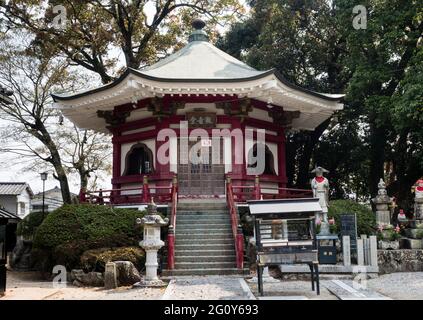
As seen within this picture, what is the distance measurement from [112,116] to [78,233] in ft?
22.8

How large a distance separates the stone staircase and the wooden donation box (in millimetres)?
2774

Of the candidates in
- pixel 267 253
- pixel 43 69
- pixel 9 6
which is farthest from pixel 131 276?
pixel 9 6

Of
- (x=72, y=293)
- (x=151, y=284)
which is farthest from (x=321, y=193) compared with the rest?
(x=72, y=293)

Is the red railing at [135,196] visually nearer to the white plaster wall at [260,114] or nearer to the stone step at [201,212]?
the stone step at [201,212]

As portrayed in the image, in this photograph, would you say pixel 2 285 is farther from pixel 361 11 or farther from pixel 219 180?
pixel 361 11

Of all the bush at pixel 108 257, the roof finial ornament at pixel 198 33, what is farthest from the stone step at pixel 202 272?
the roof finial ornament at pixel 198 33

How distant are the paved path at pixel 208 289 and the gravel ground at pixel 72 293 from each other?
41 centimetres

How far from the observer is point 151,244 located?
1194 centimetres

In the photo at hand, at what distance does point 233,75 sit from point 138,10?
35.2ft

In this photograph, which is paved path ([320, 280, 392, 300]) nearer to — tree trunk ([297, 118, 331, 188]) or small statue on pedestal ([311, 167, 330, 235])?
small statue on pedestal ([311, 167, 330, 235])

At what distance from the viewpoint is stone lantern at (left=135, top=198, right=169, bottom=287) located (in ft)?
37.9

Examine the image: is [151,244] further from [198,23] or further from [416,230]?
[198,23]

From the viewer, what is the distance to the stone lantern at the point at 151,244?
1155 centimetres

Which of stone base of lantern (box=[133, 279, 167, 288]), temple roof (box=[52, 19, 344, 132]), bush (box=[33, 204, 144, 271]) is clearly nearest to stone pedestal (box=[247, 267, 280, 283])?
stone base of lantern (box=[133, 279, 167, 288])
